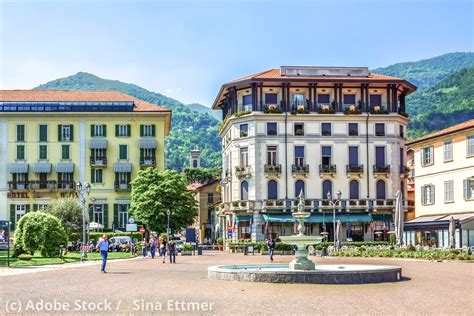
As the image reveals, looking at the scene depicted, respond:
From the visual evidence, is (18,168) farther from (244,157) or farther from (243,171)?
(243,171)

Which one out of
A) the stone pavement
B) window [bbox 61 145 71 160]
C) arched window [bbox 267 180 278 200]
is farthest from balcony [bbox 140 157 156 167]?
the stone pavement

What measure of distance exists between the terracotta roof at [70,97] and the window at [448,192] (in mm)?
40183

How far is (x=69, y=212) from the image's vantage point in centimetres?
8062

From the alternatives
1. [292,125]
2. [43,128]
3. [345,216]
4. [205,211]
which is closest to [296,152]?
[292,125]

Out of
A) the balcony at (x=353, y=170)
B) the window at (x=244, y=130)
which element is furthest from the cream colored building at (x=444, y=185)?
the window at (x=244, y=130)

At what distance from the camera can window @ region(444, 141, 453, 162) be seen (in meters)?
60.5

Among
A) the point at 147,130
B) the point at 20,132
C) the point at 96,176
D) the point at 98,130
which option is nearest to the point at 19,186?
the point at 20,132

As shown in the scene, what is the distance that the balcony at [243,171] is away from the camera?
3140 inches

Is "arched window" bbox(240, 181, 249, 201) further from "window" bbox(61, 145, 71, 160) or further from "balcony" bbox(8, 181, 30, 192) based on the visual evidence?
"balcony" bbox(8, 181, 30, 192)

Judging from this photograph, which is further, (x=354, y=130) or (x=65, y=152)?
(x=65, y=152)

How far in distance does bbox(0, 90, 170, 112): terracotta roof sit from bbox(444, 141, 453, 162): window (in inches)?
1569

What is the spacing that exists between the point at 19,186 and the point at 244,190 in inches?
1059

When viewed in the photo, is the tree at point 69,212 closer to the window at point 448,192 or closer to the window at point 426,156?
the window at point 426,156

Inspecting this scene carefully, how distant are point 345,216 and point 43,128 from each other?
36236 mm
